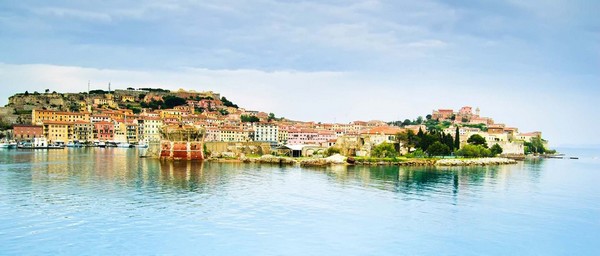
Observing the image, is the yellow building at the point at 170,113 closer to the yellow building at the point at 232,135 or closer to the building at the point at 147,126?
the building at the point at 147,126

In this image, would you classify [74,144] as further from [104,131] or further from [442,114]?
[442,114]

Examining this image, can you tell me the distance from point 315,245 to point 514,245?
5.57m

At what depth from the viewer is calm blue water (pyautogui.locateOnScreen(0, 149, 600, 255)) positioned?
13055 mm

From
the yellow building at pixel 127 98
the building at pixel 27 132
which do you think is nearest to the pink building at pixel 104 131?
the building at pixel 27 132

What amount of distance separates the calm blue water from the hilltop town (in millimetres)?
22430

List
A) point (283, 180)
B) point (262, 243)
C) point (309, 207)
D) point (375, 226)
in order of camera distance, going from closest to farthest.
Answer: point (262, 243), point (375, 226), point (309, 207), point (283, 180)

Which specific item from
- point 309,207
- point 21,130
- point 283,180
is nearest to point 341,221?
point 309,207

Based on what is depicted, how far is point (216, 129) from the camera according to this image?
74625mm

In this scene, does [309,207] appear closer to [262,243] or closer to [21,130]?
[262,243]

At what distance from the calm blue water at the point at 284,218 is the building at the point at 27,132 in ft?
179

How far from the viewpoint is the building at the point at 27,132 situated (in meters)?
74.1

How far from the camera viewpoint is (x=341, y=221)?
52.7 feet

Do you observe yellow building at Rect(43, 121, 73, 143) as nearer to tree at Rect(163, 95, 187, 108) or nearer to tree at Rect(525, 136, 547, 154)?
tree at Rect(163, 95, 187, 108)

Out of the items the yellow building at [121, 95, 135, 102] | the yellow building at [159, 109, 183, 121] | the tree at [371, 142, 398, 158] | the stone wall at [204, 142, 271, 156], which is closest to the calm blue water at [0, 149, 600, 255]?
the tree at [371, 142, 398, 158]
